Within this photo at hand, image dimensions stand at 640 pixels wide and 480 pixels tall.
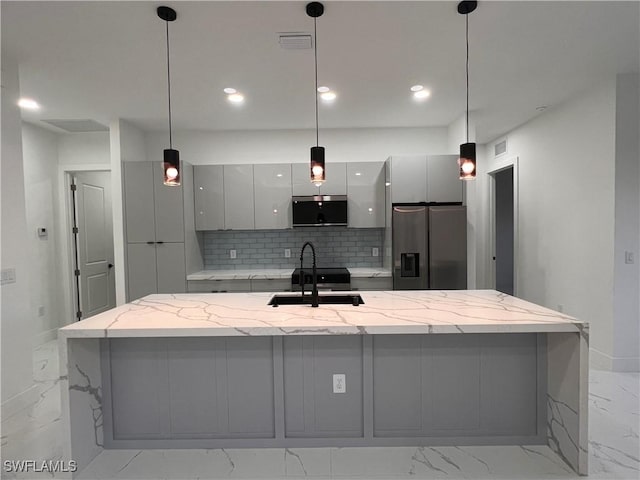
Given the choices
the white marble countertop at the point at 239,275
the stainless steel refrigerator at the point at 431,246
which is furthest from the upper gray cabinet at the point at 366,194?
the white marble countertop at the point at 239,275

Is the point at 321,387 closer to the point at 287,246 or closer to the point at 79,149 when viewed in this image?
the point at 287,246

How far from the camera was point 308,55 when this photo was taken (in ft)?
8.49

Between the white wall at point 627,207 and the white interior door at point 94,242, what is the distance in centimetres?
609

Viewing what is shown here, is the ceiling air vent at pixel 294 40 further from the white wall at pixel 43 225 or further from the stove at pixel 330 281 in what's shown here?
the white wall at pixel 43 225

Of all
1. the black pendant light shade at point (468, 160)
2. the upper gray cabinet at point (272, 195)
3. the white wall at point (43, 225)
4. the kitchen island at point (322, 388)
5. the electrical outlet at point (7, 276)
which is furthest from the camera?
the upper gray cabinet at point (272, 195)

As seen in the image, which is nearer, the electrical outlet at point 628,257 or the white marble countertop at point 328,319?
the white marble countertop at point 328,319

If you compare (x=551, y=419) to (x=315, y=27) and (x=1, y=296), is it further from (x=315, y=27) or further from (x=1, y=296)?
(x=1, y=296)

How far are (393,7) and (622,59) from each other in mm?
2036

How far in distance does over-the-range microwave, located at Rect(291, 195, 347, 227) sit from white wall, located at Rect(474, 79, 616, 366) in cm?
230

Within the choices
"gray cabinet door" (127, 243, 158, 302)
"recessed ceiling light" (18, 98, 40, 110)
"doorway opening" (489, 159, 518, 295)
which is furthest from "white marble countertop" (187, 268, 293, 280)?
"doorway opening" (489, 159, 518, 295)

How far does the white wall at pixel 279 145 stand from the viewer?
4.53 metres

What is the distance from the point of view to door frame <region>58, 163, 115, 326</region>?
452 cm

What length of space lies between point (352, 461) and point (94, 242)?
15.5 ft

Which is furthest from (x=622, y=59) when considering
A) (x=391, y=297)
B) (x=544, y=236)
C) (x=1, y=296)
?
(x=1, y=296)
